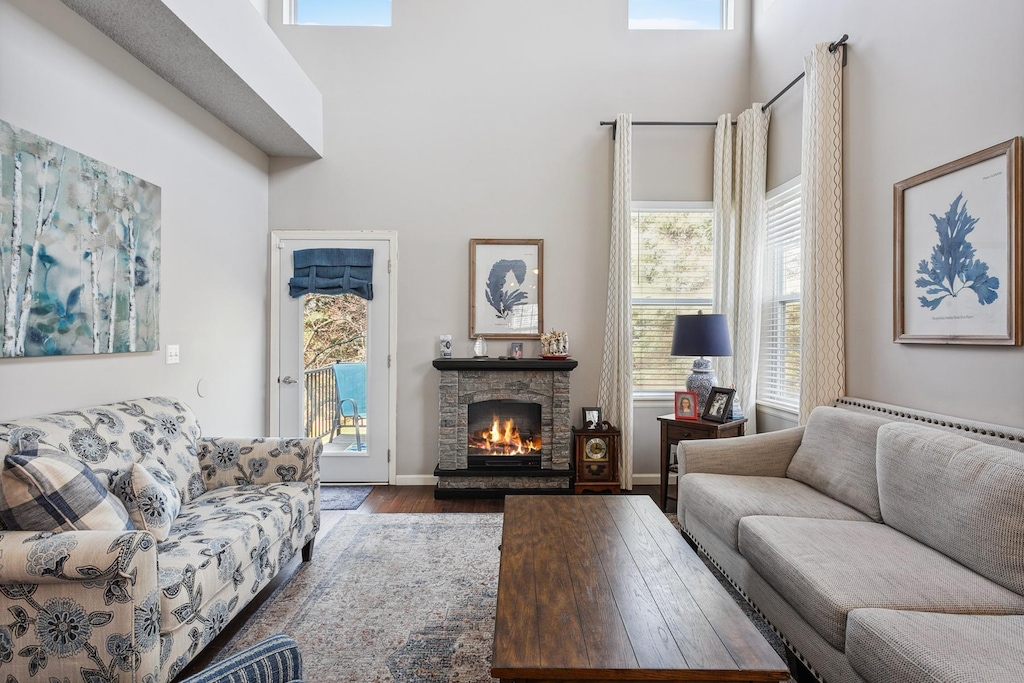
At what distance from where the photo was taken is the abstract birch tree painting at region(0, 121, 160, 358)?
2.13m

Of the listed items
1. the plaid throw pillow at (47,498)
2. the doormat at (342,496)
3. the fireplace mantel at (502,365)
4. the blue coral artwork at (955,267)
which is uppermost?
the blue coral artwork at (955,267)

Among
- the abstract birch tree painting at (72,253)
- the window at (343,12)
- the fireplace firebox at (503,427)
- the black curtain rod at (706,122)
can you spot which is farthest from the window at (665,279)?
the abstract birch tree painting at (72,253)

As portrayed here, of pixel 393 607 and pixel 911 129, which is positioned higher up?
pixel 911 129

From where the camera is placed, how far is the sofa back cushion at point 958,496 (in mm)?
1682

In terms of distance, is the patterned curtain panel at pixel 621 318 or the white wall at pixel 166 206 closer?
the white wall at pixel 166 206

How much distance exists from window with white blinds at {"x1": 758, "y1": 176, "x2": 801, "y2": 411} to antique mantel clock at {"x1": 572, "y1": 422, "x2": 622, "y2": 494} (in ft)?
3.95

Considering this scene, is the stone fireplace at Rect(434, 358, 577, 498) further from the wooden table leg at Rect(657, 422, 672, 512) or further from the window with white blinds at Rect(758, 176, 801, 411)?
the window with white blinds at Rect(758, 176, 801, 411)

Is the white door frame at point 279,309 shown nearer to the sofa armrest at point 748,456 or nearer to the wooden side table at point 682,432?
the wooden side table at point 682,432

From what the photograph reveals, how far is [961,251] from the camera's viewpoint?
230cm

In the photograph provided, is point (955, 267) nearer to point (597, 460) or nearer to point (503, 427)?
point (597, 460)

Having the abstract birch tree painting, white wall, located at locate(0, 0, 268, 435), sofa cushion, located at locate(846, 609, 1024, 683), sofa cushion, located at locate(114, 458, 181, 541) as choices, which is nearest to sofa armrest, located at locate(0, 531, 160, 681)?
sofa cushion, located at locate(114, 458, 181, 541)

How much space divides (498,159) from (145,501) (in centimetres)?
348

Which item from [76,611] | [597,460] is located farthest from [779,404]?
[76,611]

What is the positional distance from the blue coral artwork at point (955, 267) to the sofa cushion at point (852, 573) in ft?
3.49
